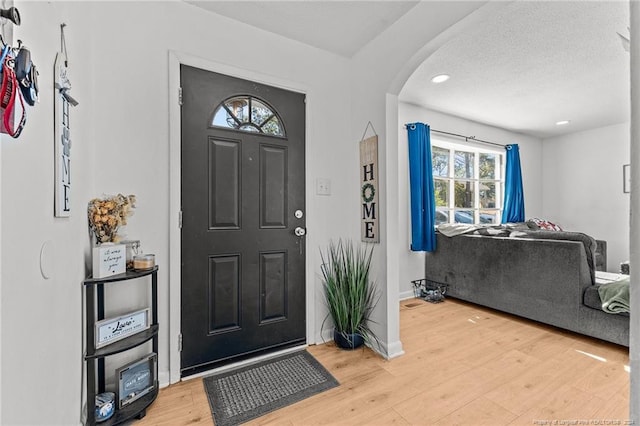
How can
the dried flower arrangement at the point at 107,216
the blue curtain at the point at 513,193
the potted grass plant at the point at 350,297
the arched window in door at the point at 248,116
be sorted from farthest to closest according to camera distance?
the blue curtain at the point at 513,193
the potted grass plant at the point at 350,297
the arched window in door at the point at 248,116
the dried flower arrangement at the point at 107,216

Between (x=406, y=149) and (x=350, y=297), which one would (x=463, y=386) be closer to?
(x=350, y=297)

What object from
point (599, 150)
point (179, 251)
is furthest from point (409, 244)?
point (599, 150)

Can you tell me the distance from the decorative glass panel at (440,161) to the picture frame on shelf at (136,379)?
3.76m

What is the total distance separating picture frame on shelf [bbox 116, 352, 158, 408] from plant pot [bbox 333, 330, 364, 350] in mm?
1260

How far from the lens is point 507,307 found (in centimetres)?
300

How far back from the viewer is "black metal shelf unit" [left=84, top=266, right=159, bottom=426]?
55.5 inches

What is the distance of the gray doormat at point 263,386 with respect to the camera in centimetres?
159

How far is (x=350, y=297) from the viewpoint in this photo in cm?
226

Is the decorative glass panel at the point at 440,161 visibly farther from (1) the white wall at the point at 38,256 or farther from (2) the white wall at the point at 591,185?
(1) the white wall at the point at 38,256

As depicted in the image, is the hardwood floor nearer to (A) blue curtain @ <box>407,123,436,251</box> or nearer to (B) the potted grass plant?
(B) the potted grass plant

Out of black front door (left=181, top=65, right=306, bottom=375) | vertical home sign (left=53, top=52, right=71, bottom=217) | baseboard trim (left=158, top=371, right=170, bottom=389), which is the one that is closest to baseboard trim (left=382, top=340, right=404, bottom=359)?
black front door (left=181, top=65, right=306, bottom=375)

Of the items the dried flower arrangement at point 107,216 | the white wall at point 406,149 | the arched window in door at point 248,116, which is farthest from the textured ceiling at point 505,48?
the dried flower arrangement at point 107,216

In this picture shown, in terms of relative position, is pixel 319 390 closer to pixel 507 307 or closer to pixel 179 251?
pixel 179 251

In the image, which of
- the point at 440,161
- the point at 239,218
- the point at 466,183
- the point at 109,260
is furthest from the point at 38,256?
the point at 466,183
